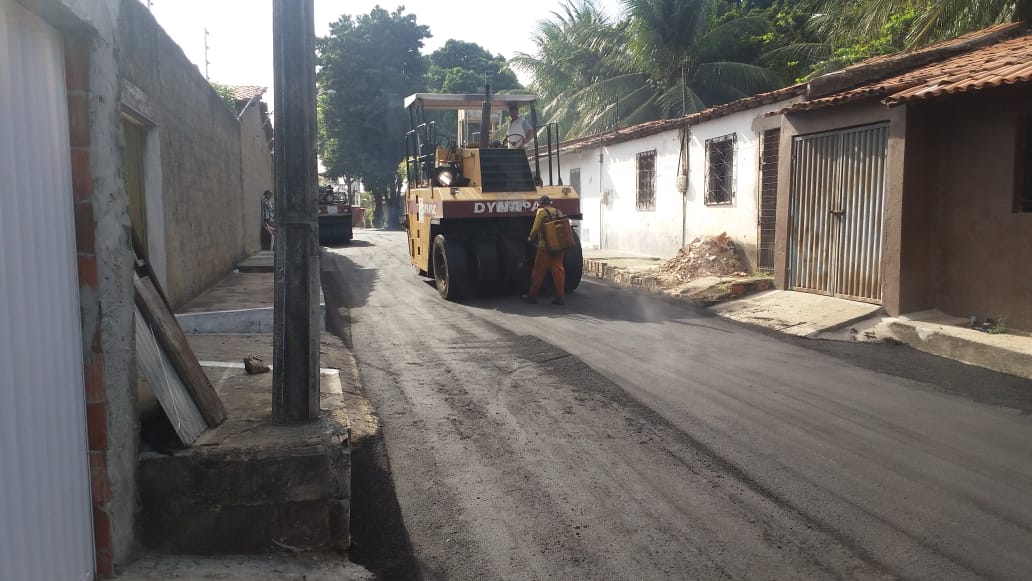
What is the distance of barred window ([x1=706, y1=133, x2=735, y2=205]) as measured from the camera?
13984mm

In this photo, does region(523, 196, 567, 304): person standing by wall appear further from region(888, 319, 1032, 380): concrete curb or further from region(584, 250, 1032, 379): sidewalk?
region(888, 319, 1032, 380): concrete curb

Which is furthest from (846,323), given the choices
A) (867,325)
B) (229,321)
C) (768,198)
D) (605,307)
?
(229,321)

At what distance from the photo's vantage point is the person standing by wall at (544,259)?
1069 cm

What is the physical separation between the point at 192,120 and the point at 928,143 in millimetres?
8835

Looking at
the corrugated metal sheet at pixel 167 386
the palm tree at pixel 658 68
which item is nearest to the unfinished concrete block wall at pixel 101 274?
the corrugated metal sheet at pixel 167 386

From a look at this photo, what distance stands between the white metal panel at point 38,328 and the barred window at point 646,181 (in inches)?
592

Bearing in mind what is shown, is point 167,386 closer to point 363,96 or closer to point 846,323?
point 846,323

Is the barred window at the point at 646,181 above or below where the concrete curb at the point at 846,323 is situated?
above

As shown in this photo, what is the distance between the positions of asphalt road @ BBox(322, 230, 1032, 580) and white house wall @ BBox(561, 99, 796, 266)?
5803mm

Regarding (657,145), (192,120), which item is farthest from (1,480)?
(657,145)

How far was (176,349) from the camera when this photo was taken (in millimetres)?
3627

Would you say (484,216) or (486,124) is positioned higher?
(486,124)

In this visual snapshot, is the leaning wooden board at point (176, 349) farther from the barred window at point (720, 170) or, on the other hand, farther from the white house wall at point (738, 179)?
the barred window at point (720, 170)

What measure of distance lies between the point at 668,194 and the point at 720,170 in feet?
6.06
